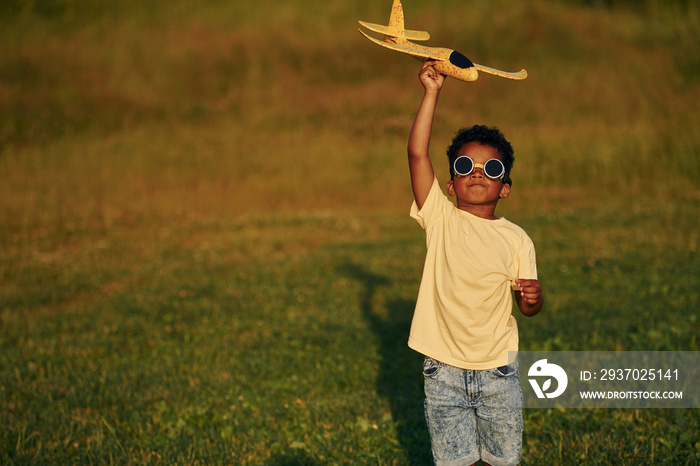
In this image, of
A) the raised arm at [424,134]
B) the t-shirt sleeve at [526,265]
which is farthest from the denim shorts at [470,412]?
the raised arm at [424,134]

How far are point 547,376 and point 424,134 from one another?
11.9 ft

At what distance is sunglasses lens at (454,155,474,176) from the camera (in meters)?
3.41

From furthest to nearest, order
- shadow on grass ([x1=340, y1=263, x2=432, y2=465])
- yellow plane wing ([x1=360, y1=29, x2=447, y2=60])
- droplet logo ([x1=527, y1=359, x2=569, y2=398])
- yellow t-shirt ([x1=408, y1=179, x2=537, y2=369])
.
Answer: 1. droplet logo ([x1=527, y1=359, x2=569, y2=398])
2. shadow on grass ([x1=340, y1=263, x2=432, y2=465])
3. yellow t-shirt ([x1=408, y1=179, x2=537, y2=369])
4. yellow plane wing ([x1=360, y1=29, x2=447, y2=60])

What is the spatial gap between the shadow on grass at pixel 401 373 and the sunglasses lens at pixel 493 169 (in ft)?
7.63

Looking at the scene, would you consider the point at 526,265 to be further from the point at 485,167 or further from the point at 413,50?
the point at 413,50

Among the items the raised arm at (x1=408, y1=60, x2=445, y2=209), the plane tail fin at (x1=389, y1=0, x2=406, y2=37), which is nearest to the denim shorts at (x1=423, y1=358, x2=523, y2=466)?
the raised arm at (x1=408, y1=60, x2=445, y2=209)

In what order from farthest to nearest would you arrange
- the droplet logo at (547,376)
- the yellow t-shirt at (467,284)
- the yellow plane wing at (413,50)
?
the droplet logo at (547,376)
the yellow t-shirt at (467,284)
the yellow plane wing at (413,50)

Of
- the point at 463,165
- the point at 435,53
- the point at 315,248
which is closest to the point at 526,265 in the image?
the point at 463,165

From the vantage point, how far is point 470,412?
137 inches

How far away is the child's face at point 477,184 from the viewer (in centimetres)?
345

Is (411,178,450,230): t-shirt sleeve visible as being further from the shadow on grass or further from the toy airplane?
the shadow on grass

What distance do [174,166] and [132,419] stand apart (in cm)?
1695

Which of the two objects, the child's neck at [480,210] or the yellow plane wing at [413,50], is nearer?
the yellow plane wing at [413,50]

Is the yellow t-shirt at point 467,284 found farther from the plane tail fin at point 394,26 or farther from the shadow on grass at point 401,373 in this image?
the shadow on grass at point 401,373
